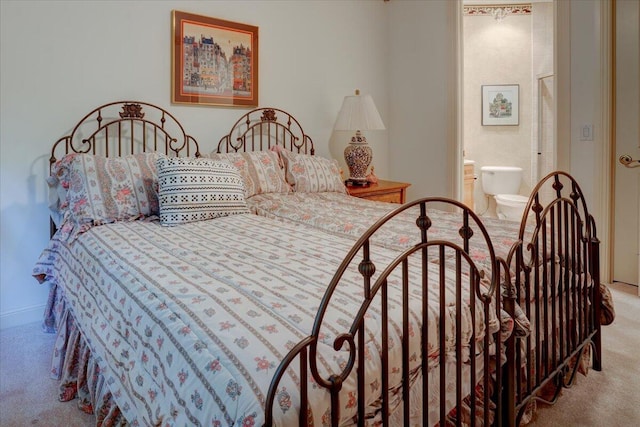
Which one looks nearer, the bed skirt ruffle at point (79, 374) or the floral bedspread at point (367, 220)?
the bed skirt ruffle at point (79, 374)

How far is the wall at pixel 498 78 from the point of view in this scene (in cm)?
520

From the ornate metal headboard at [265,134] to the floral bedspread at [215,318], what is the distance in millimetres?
1476

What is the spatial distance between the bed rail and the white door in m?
2.18

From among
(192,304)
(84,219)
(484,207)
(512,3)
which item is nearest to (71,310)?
(84,219)

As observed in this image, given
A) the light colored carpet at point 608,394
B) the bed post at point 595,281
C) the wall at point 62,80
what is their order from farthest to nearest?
the wall at point 62,80
the bed post at point 595,281
the light colored carpet at point 608,394

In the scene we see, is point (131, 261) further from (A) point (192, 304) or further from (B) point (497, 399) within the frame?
(B) point (497, 399)

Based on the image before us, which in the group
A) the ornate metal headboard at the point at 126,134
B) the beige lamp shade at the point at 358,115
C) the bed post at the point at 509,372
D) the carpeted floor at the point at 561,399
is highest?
the beige lamp shade at the point at 358,115

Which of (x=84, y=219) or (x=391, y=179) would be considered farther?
(x=391, y=179)

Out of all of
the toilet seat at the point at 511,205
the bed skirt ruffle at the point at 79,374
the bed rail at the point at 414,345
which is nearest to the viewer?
the bed rail at the point at 414,345

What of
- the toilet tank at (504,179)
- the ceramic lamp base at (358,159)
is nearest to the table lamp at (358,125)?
the ceramic lamp base at (358,159)

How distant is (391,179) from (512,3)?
278 cm

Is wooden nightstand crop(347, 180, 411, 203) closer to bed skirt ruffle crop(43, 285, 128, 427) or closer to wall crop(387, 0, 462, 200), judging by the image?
wall crop(387, 0, 462, 200)

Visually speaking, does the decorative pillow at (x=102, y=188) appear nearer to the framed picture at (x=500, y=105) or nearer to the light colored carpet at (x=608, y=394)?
the light colored carpet at (x=608, y=394)

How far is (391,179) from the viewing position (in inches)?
167
